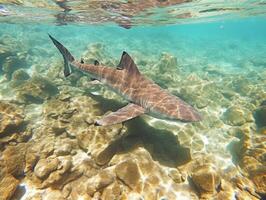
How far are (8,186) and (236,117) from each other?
30.1 ft

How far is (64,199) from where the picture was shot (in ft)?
17.6

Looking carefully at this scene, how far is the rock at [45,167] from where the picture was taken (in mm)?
5781

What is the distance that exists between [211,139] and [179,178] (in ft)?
10.1

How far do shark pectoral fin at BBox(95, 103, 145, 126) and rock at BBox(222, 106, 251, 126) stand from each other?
527 cm

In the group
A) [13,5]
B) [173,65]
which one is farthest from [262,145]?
[13,5]

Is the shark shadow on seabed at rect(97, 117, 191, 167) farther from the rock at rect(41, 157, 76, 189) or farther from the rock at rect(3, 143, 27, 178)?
the rock at rect(3, 143, 27, 178)

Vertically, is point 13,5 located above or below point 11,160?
above

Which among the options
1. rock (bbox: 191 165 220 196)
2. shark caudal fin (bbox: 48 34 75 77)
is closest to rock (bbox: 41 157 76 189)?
rock (bbox: 191 165 220 196)

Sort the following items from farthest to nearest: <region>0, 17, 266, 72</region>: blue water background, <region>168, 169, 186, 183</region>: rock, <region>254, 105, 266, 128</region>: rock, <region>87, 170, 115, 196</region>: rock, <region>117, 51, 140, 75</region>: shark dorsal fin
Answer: <region>0, 17, 266, 72</region>: blue water background, <region>254, 105, 266, 128</region>: rock, <region>117, 51, 140, 75</region>: shark dorsal fin, <region>168, 169, 186, 183</region>: rock, <region>87, 170, 115, 196</region>: rock

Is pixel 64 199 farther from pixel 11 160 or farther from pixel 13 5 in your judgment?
pixel 13 5

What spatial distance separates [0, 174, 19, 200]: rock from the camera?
5.40 metres

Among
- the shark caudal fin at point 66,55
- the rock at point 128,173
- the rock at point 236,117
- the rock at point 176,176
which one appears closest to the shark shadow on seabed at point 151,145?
the rock at point 176,176

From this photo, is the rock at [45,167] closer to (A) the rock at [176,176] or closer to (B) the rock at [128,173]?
(B) the rock at [128,173]

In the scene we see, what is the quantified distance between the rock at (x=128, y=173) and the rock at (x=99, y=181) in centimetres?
23
